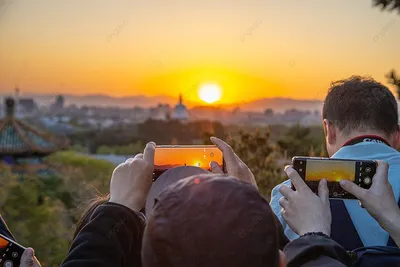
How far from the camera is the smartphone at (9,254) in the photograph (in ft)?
6.11

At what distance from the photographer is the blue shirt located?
6.46 ft

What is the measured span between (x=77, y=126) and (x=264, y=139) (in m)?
25.7

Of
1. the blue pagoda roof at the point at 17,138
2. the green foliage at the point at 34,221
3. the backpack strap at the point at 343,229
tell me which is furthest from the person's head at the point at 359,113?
the blue pagoda roof at the point at 17,138

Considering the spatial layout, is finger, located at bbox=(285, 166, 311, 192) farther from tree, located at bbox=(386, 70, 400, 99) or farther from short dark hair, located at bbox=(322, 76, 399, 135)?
tree, located at bbox=(386, 70, 400, 99)

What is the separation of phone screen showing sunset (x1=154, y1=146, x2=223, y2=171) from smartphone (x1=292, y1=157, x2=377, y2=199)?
28 cm

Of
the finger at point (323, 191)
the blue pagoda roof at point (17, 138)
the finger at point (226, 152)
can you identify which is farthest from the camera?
the blue pagoda roof at point (17, 138)

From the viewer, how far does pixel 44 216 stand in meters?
14.4

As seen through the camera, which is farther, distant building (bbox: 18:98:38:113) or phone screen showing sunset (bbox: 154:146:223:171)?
distant building (bbox: 18:98:38:113)

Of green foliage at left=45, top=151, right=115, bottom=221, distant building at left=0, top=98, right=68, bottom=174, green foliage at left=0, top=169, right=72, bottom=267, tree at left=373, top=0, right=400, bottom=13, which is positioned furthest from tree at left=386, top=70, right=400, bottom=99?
distant building at left=0, top=98, right=68, bottom=174

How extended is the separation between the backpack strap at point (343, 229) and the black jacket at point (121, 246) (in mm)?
446

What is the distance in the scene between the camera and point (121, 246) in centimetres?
156

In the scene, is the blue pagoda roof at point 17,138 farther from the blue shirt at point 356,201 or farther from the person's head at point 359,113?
the blue shirt at point 356,201

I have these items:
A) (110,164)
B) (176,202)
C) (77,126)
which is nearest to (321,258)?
(176,202)

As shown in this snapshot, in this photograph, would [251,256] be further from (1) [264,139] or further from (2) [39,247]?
(2) [39,247]
